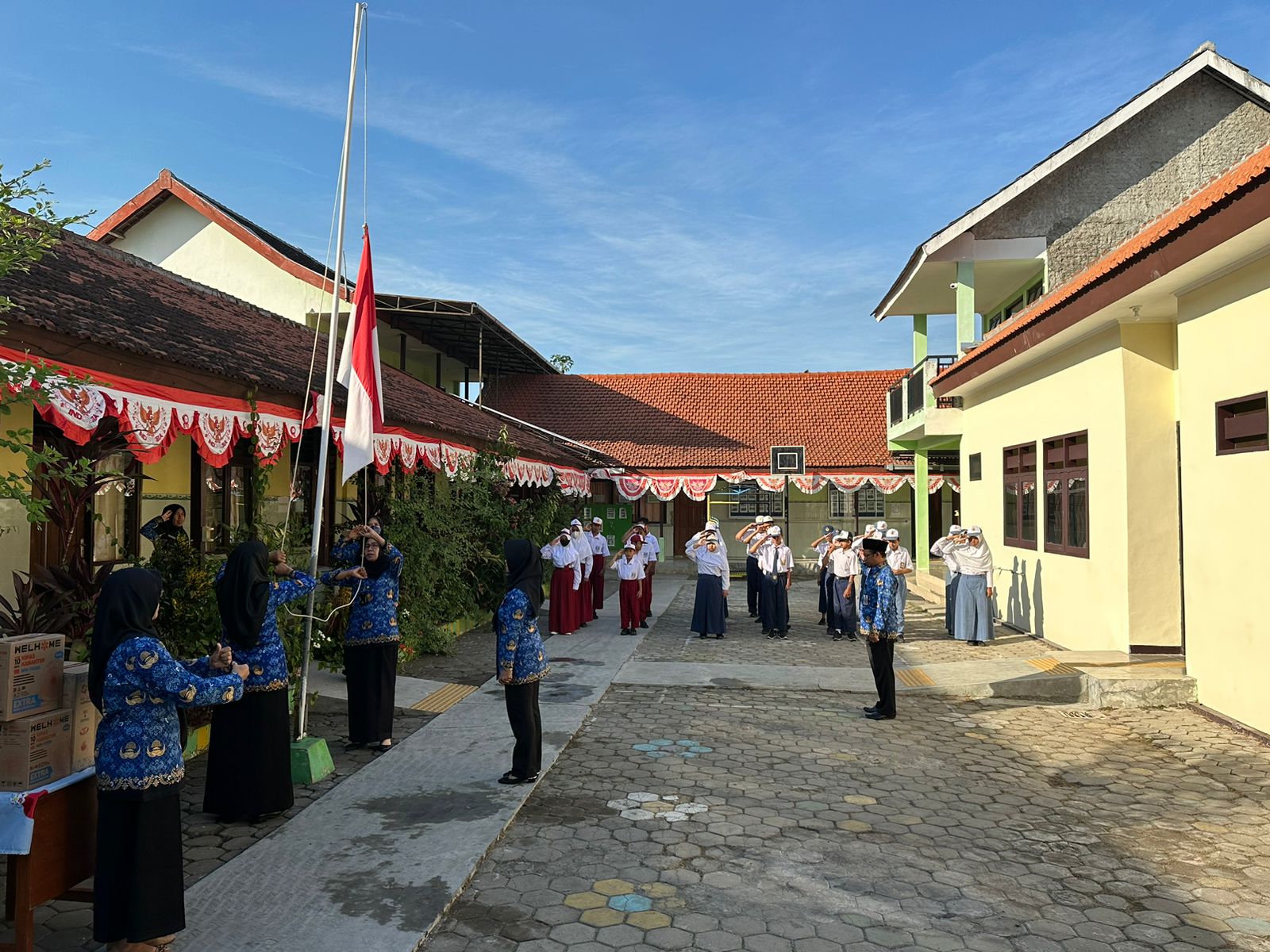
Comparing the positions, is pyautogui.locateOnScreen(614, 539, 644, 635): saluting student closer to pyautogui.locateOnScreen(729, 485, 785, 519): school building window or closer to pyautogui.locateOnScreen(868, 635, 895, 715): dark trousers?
pyautogui.locateOnScreen(868, 635, 895, 715): dark trousers

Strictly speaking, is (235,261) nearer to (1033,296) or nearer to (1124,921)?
(1033,296)

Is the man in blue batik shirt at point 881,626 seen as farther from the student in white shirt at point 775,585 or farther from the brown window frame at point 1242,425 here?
the student in white shirt at point 775,585

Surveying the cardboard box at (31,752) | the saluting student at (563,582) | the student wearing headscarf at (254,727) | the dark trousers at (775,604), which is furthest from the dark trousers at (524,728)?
the dark trousers at (775,604)

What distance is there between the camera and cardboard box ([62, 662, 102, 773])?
3816mm

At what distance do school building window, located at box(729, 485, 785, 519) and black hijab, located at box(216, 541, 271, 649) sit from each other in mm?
21124

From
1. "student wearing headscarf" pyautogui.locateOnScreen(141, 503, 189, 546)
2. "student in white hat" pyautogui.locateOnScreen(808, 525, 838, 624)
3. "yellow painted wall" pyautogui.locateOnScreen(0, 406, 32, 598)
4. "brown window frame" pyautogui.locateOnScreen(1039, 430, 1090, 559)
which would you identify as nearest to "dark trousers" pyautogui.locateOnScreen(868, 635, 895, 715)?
"brown window frame" pyautogui.locateOnScreen(1039, 430, 1090, 559)

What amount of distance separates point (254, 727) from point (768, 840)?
3061 millimetres

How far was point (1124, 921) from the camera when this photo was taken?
4012 millimetres

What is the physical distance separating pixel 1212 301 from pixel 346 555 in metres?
7.55

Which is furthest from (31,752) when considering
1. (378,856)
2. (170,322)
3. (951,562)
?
(951,562)

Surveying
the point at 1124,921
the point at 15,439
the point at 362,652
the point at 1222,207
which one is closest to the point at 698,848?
the point at 1124,921

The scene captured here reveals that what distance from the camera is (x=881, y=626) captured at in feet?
26.1

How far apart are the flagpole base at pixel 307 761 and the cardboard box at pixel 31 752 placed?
7.14ft

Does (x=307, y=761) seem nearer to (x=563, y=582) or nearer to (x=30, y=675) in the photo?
(x=30, y=675)
